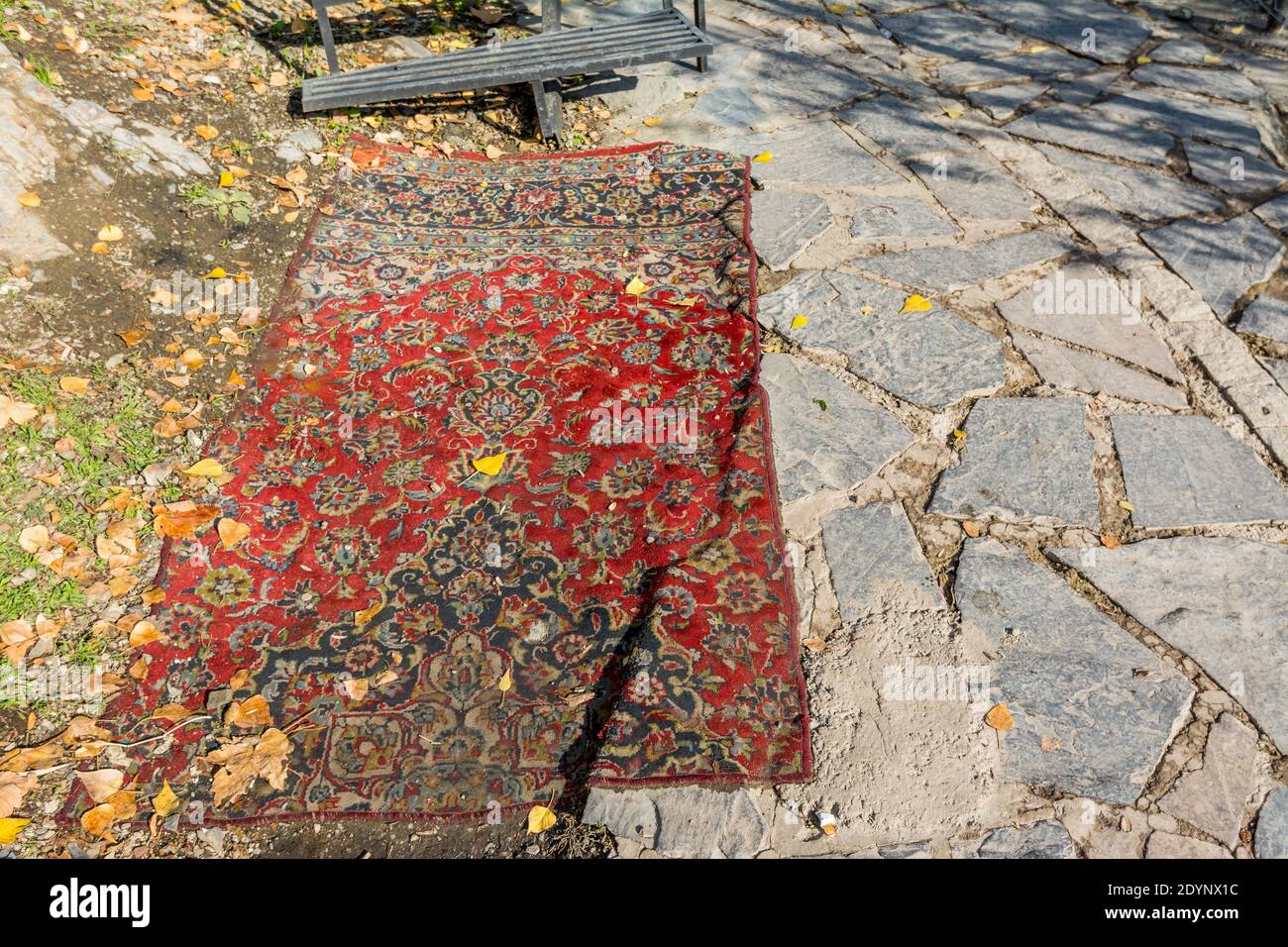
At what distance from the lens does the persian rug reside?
7.58 ft

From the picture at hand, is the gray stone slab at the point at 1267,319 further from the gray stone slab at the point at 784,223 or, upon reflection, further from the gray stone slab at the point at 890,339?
the gray stone slab at the point at 784,223

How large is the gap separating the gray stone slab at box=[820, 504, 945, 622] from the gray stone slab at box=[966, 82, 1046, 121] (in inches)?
123

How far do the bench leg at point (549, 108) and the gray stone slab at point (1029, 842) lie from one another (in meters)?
4.02

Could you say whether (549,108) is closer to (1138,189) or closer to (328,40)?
(328,40)

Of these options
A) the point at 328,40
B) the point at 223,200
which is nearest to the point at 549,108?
the point at 328,40

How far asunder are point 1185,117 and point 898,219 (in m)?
1.96

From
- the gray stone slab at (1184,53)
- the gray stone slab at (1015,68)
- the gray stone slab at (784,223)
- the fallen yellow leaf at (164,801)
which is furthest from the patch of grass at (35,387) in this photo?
the gray stone slab at (1184,53)

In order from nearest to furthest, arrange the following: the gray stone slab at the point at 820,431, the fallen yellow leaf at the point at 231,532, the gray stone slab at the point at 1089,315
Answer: the fallen yellow leaf at the point at 231,532
the gray stone slab at the point at 820,431
the gray stone slab at the point at 1089,315

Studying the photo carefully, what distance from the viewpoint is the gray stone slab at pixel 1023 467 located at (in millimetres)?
2859

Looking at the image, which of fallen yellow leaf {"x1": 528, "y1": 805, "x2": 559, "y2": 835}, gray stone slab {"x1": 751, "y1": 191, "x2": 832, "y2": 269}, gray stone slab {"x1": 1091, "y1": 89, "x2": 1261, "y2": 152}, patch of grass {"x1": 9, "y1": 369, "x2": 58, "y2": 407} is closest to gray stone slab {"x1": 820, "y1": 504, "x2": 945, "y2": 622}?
fallen yellow leaf {"x1": 528, "y1": 805, "x2": 559, "y2": 835}

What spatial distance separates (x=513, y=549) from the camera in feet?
9.11

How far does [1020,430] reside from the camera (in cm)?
312

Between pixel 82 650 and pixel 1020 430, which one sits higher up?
pixel 1020 430

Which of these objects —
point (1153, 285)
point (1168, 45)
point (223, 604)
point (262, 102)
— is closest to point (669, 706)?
point (223, 604)
